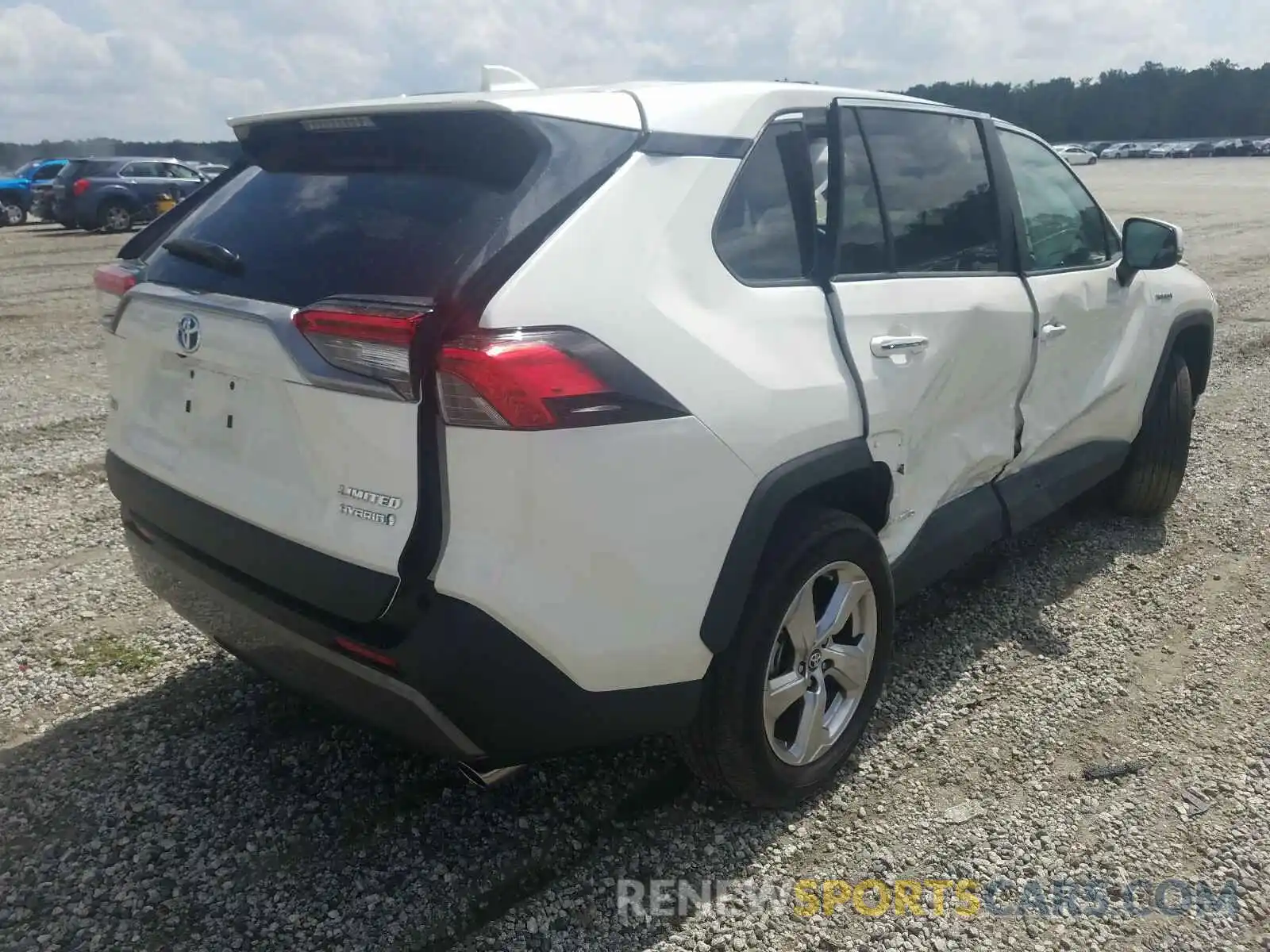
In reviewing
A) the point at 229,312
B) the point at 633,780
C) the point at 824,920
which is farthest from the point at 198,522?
the point at 824,920

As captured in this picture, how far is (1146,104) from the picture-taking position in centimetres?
8719

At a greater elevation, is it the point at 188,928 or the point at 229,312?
the point at 229,312

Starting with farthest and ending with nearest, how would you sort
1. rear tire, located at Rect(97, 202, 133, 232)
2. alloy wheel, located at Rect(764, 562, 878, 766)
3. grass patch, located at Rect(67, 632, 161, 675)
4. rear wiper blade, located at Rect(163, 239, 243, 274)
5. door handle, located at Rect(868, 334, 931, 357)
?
1. rear tire, located at Rect(97, 202, 133, 232)
2. grass patch, located at Rect(67, 632, 161, 675)
3. door handle, located at Rect(868, 334, 931, 357)
4. alloy wheel, located at Rect(764, 562, 878, 766)
5. rear wiper blade, located at Rect(163, 239, 243, 274)

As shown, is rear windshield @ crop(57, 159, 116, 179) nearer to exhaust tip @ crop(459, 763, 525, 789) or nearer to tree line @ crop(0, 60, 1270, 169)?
exhaust tip @ crop(459, 763, 525, 789)

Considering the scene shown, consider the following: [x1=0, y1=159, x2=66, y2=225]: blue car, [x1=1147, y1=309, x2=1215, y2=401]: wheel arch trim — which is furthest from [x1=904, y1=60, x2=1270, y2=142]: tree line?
[x1=1147, y1=309, x2=1215, y2=401]: wheel arch trim

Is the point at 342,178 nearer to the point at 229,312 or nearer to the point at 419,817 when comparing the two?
the point at 229,312

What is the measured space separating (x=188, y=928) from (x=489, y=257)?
66.1 inches

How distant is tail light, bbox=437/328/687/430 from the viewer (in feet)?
6.38

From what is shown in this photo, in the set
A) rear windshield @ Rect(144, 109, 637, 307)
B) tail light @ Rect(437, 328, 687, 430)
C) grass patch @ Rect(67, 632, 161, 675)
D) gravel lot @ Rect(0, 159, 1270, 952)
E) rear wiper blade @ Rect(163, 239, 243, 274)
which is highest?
rear windshield @ Rect(144, 109, 637, 307)

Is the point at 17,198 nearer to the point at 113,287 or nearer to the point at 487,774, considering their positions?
the point at 113,287

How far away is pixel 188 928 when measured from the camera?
91.1 inches

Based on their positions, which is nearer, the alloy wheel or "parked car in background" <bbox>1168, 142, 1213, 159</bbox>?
the alloy wheel

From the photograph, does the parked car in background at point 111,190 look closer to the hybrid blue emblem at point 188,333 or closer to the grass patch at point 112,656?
the grass patch at point 112,656

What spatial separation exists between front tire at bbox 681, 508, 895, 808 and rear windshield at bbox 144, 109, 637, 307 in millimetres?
1020
